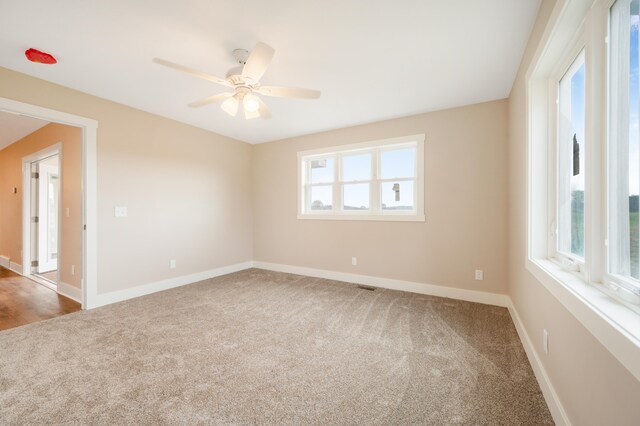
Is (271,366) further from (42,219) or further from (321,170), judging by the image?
(42,219)

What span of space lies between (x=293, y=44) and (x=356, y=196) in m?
2.61

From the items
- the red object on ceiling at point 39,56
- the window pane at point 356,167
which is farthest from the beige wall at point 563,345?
the red object on ceiling at point 39,56

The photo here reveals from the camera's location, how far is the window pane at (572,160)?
1554 millimetres

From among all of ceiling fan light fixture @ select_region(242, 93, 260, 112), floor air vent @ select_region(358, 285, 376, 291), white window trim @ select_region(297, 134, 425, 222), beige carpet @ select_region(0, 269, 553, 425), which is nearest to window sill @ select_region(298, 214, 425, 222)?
white window trim @ select_region(297, 134, 425, 222)

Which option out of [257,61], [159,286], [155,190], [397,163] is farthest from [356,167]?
[159,286]

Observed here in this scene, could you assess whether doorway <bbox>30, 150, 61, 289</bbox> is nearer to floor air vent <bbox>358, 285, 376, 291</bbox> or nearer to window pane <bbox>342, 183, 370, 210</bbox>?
window pane <bbox>342, 183, 370, 210</bbox>

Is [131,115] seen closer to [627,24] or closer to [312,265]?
[312,265]

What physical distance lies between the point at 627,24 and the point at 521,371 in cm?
208

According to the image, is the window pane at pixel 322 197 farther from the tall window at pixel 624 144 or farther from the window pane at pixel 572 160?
the tall window at pixel 624 144

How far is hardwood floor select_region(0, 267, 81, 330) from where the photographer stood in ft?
9.52

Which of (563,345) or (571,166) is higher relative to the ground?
(571,166)

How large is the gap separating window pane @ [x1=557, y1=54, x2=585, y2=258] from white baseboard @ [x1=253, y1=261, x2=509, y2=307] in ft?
5.51

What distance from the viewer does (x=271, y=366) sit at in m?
1.99

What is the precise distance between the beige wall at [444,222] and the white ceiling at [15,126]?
4.07 meters
